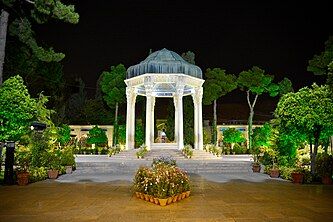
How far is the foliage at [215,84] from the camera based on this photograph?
40.4m

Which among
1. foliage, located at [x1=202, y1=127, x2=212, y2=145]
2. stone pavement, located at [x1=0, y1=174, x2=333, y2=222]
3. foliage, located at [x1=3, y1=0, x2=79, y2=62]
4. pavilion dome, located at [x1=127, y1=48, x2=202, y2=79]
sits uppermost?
foliage, located at [x1=3, y1=0, x2=79, y2=62]

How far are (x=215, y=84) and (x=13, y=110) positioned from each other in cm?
2882

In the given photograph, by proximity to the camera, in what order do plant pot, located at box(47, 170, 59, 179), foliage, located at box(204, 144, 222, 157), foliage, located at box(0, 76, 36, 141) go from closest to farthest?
foliage, located at box(0, 76, 36, 141) → plant pot, located at box(47, 170, 59, 179) → foliage, located at box(204, 144, 222, 157)

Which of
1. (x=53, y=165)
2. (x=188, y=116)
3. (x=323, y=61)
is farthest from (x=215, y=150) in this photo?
(x=53, y=165)

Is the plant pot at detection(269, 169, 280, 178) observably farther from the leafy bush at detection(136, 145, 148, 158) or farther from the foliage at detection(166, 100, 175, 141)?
the foliage at detection(166, 100, 175, 141)

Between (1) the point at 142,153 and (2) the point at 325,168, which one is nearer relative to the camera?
(2) the point at 325,168

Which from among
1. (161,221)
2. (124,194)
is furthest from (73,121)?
(161,221)

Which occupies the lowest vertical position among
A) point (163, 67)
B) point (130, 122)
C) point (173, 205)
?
point (173, 205)

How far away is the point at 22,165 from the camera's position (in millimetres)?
15758

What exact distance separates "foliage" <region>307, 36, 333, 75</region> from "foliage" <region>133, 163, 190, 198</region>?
20191mm

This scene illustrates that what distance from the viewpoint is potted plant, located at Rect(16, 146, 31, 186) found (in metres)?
14.1

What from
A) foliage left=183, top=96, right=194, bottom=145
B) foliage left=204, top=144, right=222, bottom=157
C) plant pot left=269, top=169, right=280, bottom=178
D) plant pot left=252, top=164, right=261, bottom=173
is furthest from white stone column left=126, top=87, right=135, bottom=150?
plant pot left=269, top=169, right=280, bottom=178

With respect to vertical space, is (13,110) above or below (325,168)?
above

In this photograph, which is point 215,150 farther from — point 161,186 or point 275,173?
point 161,186
